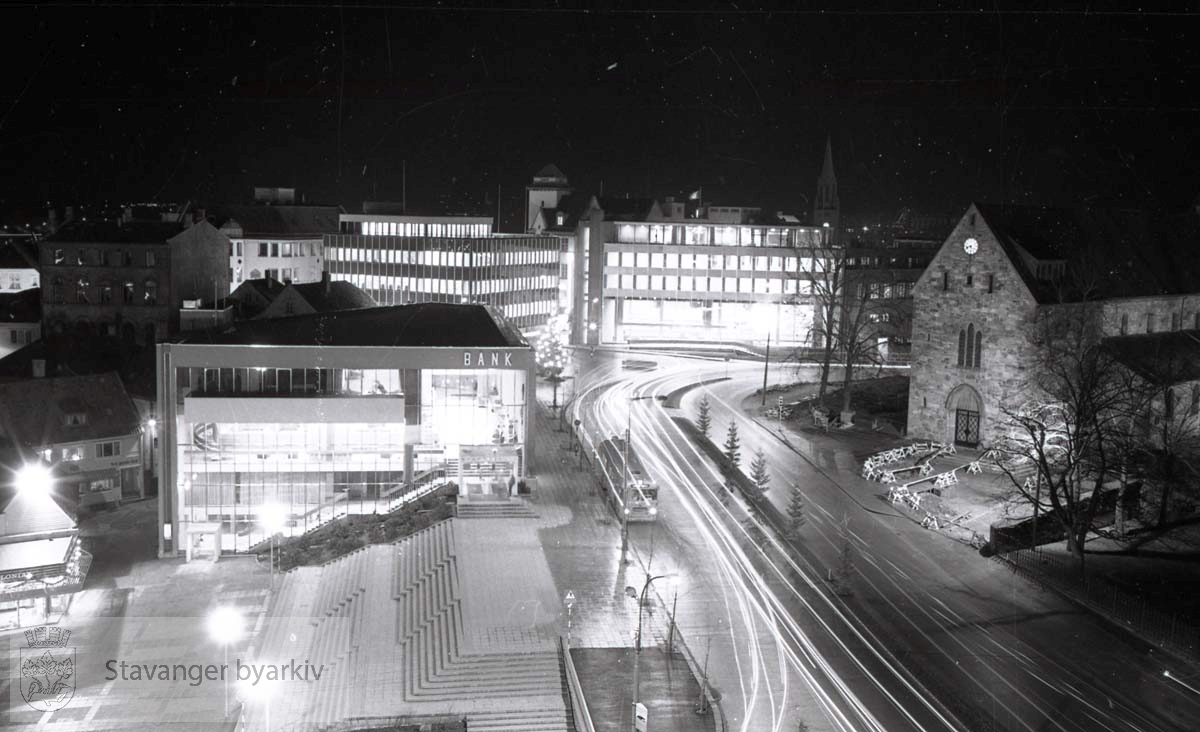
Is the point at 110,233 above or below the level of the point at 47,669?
above

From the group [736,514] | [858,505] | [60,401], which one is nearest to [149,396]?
[60,401]

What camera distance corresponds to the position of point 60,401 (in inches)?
1933

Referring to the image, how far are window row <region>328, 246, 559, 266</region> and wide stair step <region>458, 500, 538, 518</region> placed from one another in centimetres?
4718

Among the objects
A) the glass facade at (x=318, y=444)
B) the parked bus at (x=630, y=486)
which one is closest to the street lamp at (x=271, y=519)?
the glass facade at (x=318, y=444)

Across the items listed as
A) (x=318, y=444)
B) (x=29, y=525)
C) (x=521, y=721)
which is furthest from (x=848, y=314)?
(x=521, y=721)

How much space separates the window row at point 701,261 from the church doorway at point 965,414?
1609 inches

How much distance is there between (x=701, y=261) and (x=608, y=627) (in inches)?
2496

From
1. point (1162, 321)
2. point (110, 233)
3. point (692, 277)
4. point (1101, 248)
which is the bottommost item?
point (1162, 321)

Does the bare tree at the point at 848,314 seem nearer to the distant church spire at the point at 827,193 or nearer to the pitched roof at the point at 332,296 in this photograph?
the distant church spire at the point at 827,193

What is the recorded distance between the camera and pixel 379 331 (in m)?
46.7

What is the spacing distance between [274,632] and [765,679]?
14.3 meters

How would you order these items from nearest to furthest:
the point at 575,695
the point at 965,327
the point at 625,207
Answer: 1. the point at 575,695
2. the point at 965,327
3. the point at 625,207

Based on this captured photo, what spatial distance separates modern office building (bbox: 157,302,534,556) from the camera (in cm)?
4184

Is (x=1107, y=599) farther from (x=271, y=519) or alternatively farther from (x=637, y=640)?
(x=271, y=519)
